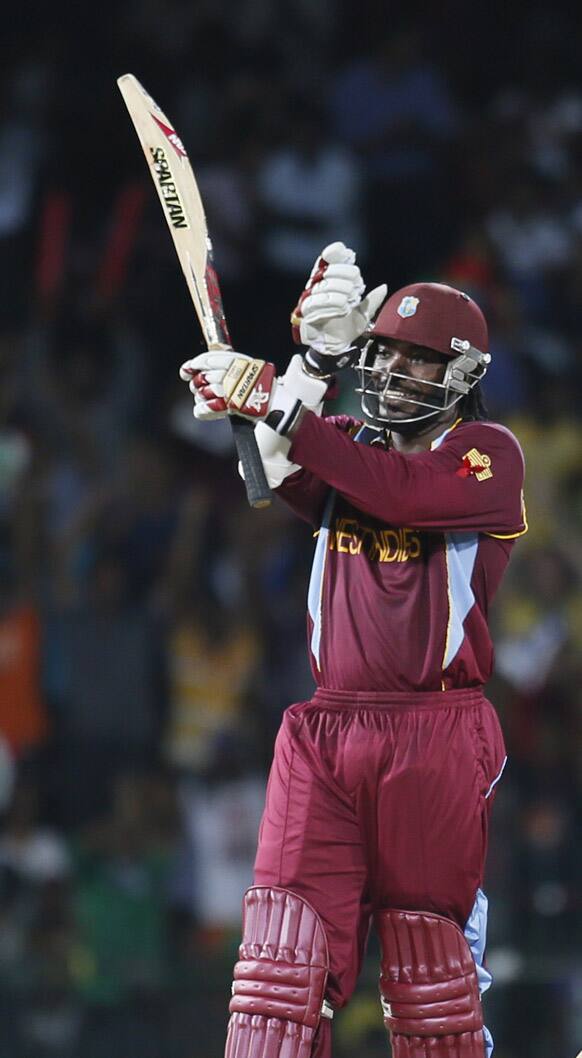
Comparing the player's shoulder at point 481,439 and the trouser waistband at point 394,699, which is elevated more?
the player's shoulder at point 481,439

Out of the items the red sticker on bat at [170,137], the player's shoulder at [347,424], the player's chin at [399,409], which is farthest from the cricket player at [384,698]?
the red sticker on bat at [170,137]

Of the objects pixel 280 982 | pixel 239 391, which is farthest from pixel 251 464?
pixel 280 982

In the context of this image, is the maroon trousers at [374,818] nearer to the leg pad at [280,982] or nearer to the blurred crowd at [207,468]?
the leg pad at [280,982]

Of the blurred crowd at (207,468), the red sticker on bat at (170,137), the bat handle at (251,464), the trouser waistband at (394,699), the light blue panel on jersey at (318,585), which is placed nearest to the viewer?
the bat handle at (251,464)

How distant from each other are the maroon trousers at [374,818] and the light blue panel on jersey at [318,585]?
0.13m

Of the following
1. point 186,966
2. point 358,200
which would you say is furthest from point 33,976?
point 358,200

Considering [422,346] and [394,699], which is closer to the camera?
[394,699]

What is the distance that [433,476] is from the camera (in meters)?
3.23

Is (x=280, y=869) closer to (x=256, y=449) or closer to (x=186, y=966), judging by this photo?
(x=256, y=449)

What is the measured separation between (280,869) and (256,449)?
32.2 inches

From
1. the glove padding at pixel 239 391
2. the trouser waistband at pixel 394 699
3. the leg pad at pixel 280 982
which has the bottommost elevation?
the leg pad at pixel 280 982

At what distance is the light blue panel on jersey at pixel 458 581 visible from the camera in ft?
10.9

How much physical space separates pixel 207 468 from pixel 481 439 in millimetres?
3093

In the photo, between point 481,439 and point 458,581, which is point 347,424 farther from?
point 458,581
